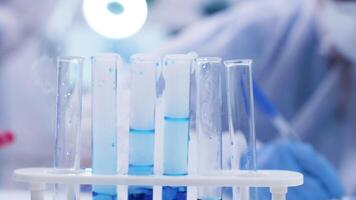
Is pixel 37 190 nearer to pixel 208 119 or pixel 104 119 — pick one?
pixel 104 119

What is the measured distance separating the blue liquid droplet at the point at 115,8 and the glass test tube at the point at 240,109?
24cm

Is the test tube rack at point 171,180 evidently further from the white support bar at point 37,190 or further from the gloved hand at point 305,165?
the gloved hand at point 305,165

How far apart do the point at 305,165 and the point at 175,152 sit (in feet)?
1.81

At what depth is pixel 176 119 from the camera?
27.9 inches

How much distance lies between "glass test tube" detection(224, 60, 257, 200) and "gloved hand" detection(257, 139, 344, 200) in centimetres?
28

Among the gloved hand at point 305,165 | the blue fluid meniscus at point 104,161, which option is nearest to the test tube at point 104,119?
the blue fluid meniscus at point 104,161

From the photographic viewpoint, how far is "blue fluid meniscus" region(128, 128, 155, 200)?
2.31 ft

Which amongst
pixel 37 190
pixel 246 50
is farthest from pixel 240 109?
pixel 246 50

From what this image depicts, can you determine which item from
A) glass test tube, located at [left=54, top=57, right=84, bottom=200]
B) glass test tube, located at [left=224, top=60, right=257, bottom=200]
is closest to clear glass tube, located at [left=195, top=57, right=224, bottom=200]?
glass test tube, located at [left=224, top=60, right=257, bottom=200]

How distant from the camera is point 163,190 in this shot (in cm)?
71

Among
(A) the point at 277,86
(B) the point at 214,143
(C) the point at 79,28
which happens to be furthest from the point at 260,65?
(B) the point at 214,143

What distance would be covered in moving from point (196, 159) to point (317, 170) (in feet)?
1.78

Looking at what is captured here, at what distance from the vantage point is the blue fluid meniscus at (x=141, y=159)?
70cm

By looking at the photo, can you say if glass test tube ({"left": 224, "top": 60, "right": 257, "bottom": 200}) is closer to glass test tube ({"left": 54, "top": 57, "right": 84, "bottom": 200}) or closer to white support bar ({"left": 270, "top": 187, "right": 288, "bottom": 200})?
white support bar ({"left": 270, "top": 187, "right": 288, "bottom": 200})
